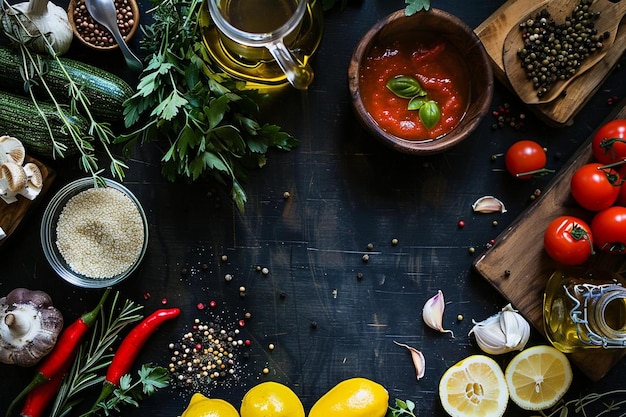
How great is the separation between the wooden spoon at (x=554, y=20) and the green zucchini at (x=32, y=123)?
119 centimetres

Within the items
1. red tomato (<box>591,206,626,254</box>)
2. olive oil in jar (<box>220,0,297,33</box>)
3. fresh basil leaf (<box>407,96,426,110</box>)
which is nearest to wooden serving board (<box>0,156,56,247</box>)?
olive oil in jar (<box>220,0,297,33</box>)

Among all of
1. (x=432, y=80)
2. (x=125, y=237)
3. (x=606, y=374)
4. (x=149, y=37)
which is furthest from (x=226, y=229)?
(x=606, y=374)

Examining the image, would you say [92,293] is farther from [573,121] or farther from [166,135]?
[573,121]

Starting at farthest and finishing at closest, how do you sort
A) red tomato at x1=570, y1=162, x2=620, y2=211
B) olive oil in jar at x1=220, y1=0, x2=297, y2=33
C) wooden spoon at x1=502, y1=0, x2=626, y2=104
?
1. wooden spoon at x1=502, y1=0, x2=626, y2=104
2. red tomato at x1=570, y1=162, x2=620, y2=211
3. olive oil in jar at x1=220, y1=0, x2=297, y2=33

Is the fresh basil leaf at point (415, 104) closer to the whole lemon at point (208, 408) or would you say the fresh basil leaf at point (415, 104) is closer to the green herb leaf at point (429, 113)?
the green herb leaf at point (429, 113)

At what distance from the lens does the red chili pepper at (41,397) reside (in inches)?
75.4

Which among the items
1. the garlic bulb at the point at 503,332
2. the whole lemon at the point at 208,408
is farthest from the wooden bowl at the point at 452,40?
the whole lemon at the point at 208,408

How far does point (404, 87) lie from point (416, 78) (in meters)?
0.06

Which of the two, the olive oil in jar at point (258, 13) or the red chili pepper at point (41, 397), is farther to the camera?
the red chili pepper at point (41, 397)

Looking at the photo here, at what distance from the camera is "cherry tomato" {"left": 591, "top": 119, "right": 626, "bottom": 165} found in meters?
1.83

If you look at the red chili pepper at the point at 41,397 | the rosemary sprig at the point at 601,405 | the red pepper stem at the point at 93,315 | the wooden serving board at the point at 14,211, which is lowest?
the red chili pepper at the point at 41,397

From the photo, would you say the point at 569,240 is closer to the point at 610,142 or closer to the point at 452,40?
the point at 610,142

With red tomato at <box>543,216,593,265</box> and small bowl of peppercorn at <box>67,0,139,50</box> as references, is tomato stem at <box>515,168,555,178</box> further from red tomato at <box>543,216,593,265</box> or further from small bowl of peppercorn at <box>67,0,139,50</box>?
small bowl of peppercorn at <box>67,0,139,50</box>

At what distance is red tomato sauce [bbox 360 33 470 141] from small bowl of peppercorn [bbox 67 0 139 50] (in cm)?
65
